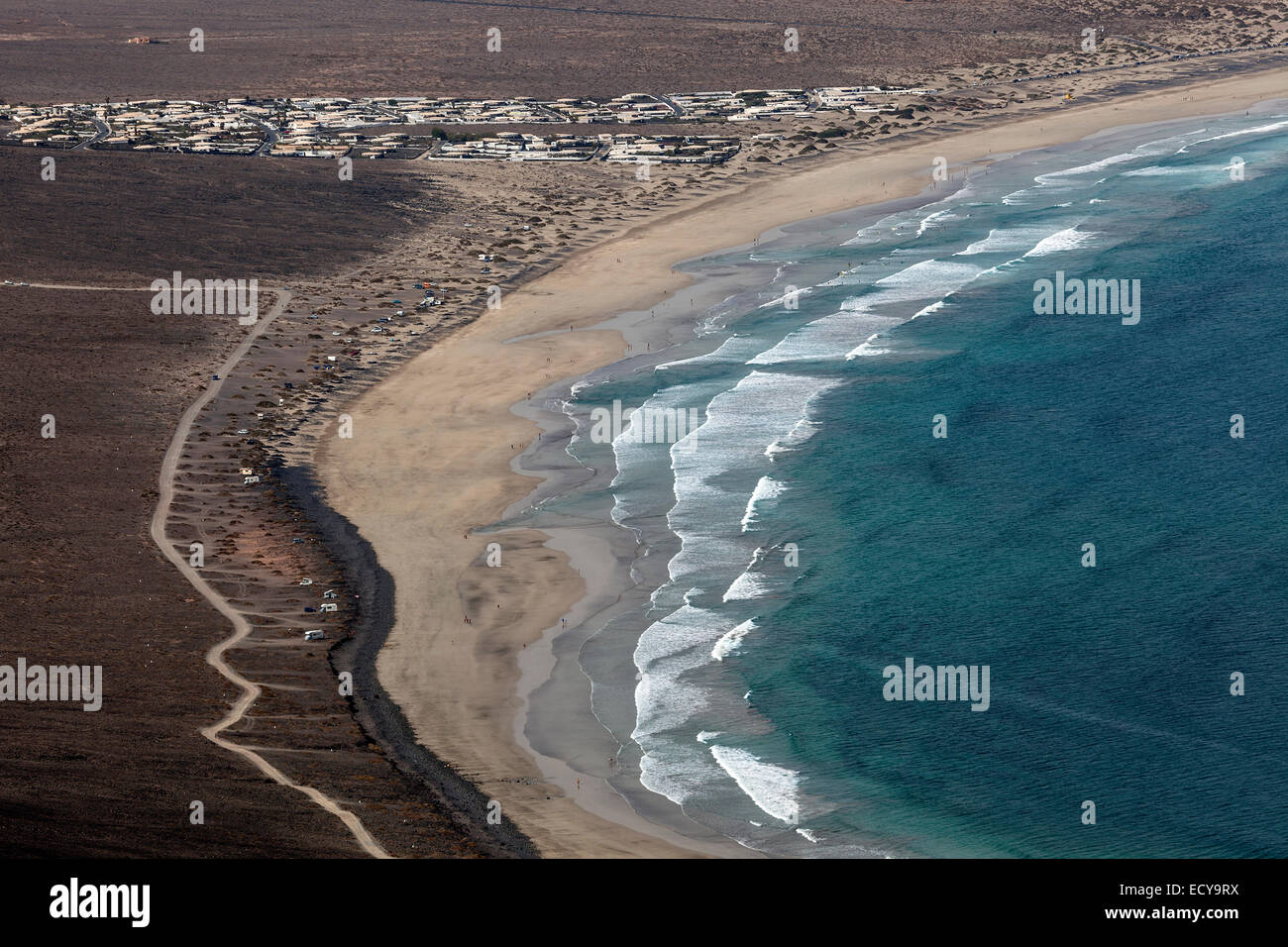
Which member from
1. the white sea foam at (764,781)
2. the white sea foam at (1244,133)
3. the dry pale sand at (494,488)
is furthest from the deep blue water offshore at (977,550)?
the white sea foam at (1244,133)

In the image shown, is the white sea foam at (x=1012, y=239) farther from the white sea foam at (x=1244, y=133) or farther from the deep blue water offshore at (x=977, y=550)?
the white sea foam at (x=1244, y=133)

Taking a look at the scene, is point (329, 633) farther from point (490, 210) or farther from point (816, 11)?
point (816, 11)

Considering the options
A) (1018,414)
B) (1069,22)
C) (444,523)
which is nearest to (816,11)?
(1069,22)

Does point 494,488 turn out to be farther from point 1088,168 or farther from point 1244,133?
point 1244,133

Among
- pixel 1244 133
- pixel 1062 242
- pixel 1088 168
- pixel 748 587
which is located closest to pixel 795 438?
pixel 748 587

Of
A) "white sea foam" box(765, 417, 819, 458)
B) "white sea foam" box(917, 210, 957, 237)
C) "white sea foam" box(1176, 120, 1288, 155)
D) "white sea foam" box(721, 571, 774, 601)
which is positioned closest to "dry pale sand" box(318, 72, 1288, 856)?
"white sea foam" box(721, 571, 774, 601)

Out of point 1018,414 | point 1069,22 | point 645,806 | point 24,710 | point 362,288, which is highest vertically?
point 1069,22
